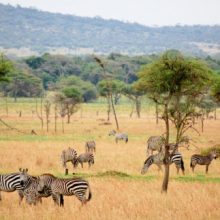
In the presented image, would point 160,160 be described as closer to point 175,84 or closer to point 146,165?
point 146,165

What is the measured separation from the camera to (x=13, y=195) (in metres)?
19.4

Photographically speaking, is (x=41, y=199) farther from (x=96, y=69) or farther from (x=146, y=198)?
(x=96, y=69)

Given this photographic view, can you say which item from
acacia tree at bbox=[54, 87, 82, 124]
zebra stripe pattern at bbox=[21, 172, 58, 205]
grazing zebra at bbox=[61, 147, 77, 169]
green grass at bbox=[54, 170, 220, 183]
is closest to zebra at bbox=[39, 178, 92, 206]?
zebra stripe pattern at bbox=[21, 172, 58, 205]

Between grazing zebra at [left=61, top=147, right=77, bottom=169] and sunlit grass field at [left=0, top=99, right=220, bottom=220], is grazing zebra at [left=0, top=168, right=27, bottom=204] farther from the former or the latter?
grazing zebra at [left=61, top=147, right=77, bottom=169]

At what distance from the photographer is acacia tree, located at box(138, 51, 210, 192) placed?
20.8 meters

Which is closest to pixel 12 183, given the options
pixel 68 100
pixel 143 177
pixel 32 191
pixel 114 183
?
pixel 32 191

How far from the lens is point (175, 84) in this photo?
22.0 m

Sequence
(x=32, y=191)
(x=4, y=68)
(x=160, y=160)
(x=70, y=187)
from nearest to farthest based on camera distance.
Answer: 1. (x=70, y=187)
2. (x=32, y=191)
3. (x=160, y=160)
4. (x=4, y=68)

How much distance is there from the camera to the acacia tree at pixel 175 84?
20828 mm

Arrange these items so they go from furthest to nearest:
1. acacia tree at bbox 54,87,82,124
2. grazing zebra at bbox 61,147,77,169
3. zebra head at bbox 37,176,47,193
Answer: acacia tree at bbox 54,87,82,124
grazing zebra at bbox 61,147,77,169
zebra head at bbox 37,176,47,193

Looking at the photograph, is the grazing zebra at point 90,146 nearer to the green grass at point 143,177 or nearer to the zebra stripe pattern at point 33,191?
the green grass at point 143,177

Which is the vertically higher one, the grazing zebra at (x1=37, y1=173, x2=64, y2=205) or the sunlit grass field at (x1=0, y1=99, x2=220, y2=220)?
the grazing zebra at (x1=37, y1=173, x2=64, y2=205)

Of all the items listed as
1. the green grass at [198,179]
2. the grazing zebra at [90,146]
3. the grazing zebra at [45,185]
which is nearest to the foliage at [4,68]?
the grazing zebra at [90,146]

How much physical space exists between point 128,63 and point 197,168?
110 m
